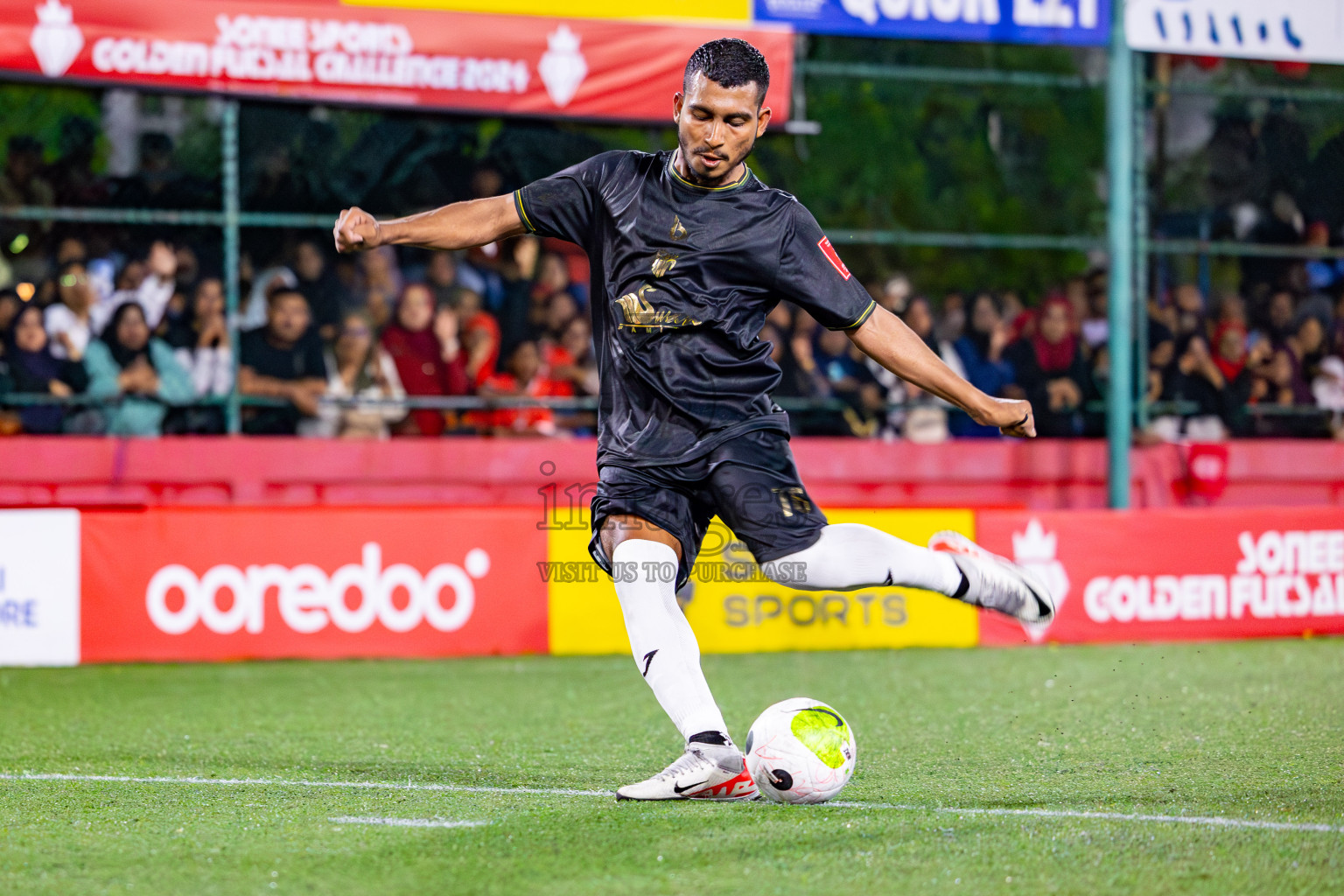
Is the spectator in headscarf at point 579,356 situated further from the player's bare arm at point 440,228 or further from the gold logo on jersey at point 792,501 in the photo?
the gold logo on jersey at point 792,501

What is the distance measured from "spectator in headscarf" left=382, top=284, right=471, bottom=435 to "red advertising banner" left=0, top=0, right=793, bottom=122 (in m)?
1.57

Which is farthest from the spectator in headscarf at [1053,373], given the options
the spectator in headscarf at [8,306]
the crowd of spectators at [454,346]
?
the spectator in headscarf at [8,306]

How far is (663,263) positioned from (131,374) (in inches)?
292

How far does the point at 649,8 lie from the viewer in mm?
12266

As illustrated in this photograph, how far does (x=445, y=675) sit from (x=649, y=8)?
5.85 meters

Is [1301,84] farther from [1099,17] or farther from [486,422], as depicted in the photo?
[486,422]

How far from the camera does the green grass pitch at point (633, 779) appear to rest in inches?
154

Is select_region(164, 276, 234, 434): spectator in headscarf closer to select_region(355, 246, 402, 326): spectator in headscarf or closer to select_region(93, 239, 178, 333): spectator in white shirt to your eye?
select_region(93, 239, 178, 333): spectator in white shirt

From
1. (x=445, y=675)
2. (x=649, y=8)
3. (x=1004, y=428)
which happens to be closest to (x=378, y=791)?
(x=1004, y=428)

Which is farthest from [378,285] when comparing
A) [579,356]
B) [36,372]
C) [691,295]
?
[691,295]

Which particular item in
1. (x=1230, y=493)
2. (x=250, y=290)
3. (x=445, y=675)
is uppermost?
(x=250, y=290)

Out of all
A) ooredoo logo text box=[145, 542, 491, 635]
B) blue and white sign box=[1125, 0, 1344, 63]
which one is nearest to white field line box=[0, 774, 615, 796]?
ooredoo logo text box=[145, 542, 491, 635]

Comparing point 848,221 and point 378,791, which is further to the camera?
point 848,221

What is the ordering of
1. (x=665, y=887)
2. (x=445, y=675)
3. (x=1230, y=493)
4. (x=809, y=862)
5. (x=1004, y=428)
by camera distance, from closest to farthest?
(x=665, y=887), (x=809, y=862), (x=1004, y=428), (x=445, y=675), (x=1230, y=493)
